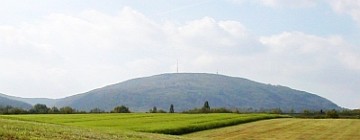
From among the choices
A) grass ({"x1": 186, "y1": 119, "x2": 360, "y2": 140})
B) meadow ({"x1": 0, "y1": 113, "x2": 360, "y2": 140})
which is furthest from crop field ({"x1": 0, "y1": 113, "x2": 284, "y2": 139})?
grass ({"x1": 186, "y1": 119, "x2": 360, "y2": 140})

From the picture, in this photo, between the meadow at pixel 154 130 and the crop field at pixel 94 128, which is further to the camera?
the meadow at pixel 154 130

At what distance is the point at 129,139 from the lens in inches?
1230

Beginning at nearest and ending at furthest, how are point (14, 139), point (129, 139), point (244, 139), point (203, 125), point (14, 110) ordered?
point (14, 139) → point (129, 139) → point (244, 139) → point (203, 125) → point (14, 110)

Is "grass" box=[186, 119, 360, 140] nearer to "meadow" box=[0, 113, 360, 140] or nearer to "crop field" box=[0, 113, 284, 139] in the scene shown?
"meadow" box=[0, 113, 360, 140]

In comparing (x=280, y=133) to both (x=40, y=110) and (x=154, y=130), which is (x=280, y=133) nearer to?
(x=154, y=130)

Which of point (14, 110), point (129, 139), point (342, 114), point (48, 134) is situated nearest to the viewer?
point (48, 134)

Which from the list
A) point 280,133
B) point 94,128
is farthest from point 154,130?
point 94,128

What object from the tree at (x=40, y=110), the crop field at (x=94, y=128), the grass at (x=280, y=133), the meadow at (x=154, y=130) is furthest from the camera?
the tree at (x=40, y=110)

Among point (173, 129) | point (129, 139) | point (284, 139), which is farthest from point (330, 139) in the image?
point (129, 139)

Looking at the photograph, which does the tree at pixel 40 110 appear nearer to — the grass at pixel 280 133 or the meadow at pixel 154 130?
the meadow at pixel 154 130

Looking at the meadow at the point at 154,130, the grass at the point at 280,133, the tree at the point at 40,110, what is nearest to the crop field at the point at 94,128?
the meadow at the point at 154,130

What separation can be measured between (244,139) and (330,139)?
8310 millimetres

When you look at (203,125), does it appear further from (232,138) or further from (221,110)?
(221,110)

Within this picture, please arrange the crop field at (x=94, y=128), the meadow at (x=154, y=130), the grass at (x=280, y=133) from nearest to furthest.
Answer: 1. the crop field at (x=94, y=128)
2. the meadow at (x=154, y=130)
3. the grass at (x=280, y=133)
